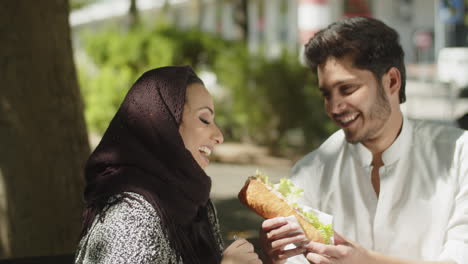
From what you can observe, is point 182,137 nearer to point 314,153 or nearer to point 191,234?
point 191,234

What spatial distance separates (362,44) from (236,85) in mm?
8601

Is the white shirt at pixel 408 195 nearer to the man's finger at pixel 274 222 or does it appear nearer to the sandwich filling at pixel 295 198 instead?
the sandwich filling at pixel 295 198

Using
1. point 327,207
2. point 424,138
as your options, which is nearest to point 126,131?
point 327,207

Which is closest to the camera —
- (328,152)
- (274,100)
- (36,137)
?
(328,152)

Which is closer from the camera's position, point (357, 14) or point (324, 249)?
point (324, 249)

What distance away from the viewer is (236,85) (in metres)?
11.0

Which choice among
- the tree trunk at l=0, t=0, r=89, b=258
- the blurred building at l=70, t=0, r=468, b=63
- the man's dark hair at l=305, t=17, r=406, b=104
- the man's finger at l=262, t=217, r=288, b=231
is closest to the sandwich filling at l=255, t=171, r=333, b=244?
the man's finger at l=262, t=217, r=288, b=231

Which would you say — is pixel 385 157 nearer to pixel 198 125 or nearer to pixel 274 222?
pixel 274 222

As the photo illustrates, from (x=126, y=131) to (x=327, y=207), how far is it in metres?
0.95

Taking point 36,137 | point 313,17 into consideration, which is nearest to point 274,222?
point 36,137

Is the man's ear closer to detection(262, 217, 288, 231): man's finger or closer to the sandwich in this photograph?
the sandwich

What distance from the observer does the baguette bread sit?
221cm

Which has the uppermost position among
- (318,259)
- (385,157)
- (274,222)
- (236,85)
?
(385,157)

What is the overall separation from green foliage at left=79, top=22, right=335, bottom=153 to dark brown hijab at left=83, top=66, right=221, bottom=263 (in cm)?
845
